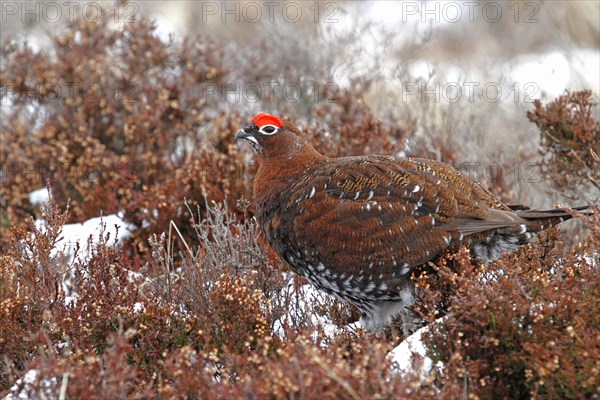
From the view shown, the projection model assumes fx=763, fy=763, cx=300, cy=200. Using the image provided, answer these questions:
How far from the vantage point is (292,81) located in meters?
8.23

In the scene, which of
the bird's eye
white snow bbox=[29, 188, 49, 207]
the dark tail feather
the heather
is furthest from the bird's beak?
white snow bbox=[29, 188, 49, 207]

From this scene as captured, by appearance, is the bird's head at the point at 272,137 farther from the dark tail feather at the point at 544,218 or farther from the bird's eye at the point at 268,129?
the dark tail feather at the point at 544,218

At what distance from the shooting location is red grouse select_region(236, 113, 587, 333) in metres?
3.80

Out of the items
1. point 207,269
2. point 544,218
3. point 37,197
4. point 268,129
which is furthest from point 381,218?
point 37,197

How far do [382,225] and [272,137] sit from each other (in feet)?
3.07

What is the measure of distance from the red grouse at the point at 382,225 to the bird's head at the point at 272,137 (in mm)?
296

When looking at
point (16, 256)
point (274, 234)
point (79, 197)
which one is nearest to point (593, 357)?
point (274, 234)

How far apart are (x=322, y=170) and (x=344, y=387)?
166cm

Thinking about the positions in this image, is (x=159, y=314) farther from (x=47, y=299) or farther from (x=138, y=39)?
(x=138, y=39)

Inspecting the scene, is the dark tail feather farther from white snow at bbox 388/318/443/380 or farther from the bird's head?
the bird's head

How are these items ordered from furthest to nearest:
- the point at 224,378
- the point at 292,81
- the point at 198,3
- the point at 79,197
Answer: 1. the point at 198,3
2. the point at 292,81
3. the point at 79,197
4. the point at 224,378

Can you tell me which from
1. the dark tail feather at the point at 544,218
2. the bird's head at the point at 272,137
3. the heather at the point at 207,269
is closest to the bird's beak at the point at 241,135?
the bird's head at the point at 272,137

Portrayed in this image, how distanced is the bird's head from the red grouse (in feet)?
0.97

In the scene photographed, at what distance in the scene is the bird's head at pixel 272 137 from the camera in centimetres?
435
